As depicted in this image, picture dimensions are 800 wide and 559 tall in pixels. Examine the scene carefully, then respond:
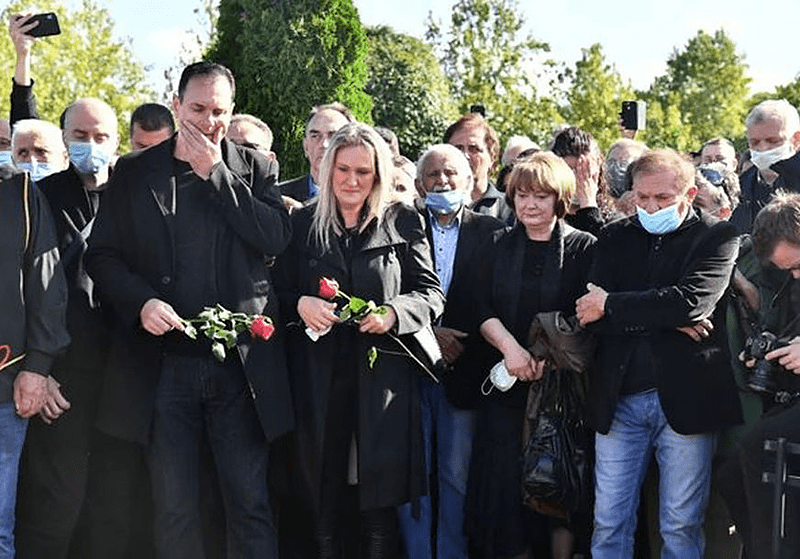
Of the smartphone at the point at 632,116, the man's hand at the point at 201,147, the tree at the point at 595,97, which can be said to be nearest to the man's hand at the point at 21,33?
the man's hand at the point at 201,147

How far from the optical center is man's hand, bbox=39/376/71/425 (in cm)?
536

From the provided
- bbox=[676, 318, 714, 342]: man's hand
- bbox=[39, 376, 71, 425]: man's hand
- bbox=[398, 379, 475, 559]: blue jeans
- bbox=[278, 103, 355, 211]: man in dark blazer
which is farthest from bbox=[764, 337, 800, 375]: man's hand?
bbox=[39, 376, 71, 425]: man's hand

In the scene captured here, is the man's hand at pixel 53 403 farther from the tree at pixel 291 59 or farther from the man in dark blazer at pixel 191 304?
the tree at pixel 291 59

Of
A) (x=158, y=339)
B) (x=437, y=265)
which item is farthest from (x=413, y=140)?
(x=158, y=339)

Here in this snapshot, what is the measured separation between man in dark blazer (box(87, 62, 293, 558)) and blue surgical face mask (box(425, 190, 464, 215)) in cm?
110

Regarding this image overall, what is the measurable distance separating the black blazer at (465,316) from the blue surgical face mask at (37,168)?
1954 mm

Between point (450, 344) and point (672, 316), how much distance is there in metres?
1.21

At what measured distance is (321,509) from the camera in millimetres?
5617

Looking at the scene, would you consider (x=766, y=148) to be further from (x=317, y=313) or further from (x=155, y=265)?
(x=155, y=265)

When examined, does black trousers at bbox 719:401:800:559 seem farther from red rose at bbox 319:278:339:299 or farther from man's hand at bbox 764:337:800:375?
red rose at bbox 319:278:339:299

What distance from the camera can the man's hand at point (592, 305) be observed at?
545 cm

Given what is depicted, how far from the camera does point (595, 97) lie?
32812 mm

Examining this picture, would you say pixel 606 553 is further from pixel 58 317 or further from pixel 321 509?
pixel 58 317

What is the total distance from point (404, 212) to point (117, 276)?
143 centimetres
